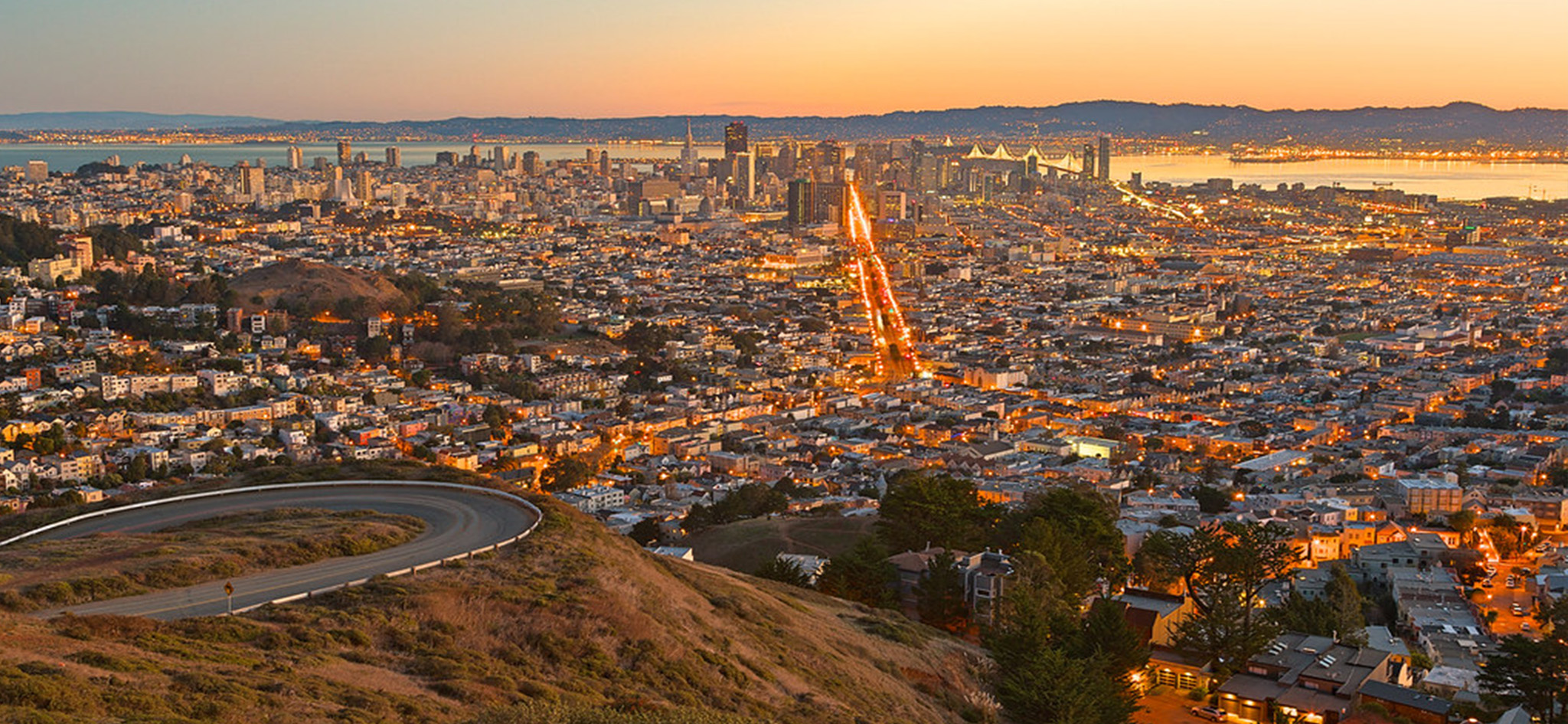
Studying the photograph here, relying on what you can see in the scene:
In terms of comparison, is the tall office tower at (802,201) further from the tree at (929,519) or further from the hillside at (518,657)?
the hillside at (518,657)

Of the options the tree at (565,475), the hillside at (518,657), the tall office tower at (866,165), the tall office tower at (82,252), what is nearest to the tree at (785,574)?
the hillside at (518,657)

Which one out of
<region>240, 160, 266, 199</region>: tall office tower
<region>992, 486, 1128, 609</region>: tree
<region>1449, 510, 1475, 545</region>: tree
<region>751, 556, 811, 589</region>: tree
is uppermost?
<region>240, 160, 266, 199</region>: tall office tower

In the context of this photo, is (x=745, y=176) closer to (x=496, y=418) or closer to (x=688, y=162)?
(x=688, y=162)

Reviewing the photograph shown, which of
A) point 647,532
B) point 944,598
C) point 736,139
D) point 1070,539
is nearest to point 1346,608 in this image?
point 1070,539

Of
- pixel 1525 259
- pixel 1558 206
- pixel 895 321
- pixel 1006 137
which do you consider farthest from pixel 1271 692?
pixel 1006 137

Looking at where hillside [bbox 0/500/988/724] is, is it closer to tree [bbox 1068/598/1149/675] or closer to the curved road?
the curved road

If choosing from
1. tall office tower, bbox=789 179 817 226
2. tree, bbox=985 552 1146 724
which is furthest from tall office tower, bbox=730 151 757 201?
tree, bbox=985 552 1146 724

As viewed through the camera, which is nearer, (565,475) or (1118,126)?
(565,475)
